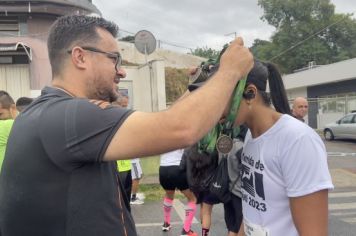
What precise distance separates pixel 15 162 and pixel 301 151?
1.19m

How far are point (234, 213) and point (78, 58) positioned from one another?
279 cm

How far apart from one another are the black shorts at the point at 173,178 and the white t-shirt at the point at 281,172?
11.9ft

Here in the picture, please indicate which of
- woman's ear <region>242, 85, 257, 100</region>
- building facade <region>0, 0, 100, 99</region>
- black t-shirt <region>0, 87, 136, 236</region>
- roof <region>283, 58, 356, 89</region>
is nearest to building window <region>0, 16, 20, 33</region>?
building facade <region>0, 0, 100, 99</region>

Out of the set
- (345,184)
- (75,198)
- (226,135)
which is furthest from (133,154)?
(345,184)

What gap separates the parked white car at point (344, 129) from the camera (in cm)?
1958

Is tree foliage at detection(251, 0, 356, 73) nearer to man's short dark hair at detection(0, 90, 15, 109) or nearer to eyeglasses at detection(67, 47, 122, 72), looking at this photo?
man's short dark hair at detection(0, 90, 15, 109)

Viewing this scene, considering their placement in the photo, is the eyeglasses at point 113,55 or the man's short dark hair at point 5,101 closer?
the eyeglasses at point 113,55

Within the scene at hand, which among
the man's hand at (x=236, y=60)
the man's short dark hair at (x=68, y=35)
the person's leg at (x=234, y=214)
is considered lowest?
the person's leg at (x=234, y=214)

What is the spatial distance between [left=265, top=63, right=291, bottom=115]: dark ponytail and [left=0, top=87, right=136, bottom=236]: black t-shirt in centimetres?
105

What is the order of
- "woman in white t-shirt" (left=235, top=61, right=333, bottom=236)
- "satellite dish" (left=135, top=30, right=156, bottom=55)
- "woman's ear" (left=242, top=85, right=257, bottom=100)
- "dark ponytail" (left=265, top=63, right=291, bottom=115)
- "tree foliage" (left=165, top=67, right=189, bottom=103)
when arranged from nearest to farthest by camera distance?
"woman in white t-shirt" (left=235, top=61, right=333, bottom=236), "woman's ear" (left=242, top=85, right=257, bottom=100), "dark ponytail" (left=265, top=63, right=291, bottom=115), "satellite dish" (left=135, top=30, right=156, bottom=55), "tree foliage" (left=165, top=67, right=189, bottom=103)

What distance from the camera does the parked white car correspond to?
19.6m

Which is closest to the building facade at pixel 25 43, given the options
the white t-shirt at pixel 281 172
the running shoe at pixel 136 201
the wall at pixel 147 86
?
the wall at pixel 147 86

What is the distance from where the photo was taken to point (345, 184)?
979cm

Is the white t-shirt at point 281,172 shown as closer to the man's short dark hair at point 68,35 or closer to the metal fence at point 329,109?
the man's short dark hair at point 68,35
